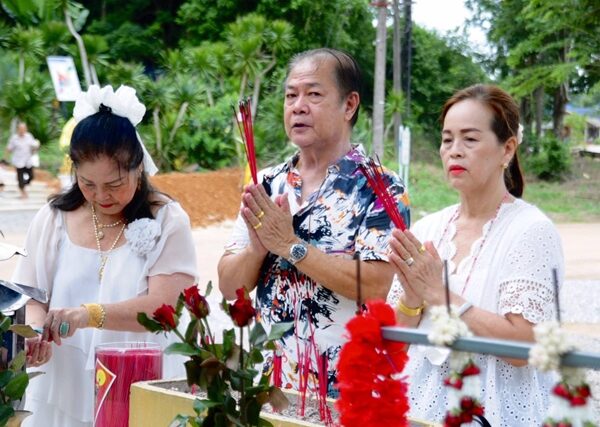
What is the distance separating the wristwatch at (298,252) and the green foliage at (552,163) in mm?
26336

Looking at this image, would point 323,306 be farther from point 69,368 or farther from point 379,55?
point 379,55

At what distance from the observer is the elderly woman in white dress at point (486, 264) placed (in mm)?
2172

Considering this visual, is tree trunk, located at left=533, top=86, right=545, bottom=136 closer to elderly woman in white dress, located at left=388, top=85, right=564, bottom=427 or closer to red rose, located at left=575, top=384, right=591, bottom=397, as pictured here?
elderly woman in white dress, located at left=388, top=85, right=564, bottom=427

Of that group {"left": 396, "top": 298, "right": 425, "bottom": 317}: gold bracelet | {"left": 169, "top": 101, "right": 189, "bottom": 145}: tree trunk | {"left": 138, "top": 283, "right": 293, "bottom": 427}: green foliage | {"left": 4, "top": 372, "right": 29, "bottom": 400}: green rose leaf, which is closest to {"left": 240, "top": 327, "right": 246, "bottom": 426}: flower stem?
{"left": 138, "top": 283, "right": 293, "bottom": 427}: green foliage

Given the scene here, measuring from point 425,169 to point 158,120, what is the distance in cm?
892

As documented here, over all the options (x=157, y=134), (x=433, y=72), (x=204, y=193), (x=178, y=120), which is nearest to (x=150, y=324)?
(x=204, y=193)

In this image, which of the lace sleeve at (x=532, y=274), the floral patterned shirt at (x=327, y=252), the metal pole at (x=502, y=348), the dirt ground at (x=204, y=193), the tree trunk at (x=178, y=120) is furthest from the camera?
the tree trunk at (x=178, y=120)

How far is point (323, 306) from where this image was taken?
8.24 ft

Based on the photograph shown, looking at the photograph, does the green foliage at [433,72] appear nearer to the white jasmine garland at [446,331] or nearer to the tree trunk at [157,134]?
the tree trunk at [157,134]

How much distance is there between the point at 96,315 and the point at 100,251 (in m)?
0.27

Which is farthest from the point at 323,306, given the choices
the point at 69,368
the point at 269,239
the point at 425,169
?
the point at 425,169

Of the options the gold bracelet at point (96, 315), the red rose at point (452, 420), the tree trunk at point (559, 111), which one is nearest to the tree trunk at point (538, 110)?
the tree trunk at point (559, 111)

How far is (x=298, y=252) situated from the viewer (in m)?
2.40

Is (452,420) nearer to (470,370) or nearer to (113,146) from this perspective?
(470,370)
